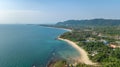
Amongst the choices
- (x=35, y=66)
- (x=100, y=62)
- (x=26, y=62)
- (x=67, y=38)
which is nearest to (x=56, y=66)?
(x=35, y=66)

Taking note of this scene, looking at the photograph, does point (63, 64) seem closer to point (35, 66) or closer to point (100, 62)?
point (35, 66)

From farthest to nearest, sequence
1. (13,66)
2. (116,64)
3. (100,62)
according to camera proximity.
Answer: (100,62) < (13,66) < (116,64)

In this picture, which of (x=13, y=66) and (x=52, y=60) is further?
(x=52, y=60)

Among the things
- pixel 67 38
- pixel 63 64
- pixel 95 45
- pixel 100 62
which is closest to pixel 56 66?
pixel 63 64

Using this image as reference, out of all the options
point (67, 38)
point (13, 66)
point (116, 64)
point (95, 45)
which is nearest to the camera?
point (116, 64)

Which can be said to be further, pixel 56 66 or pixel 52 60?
pixel 52 60

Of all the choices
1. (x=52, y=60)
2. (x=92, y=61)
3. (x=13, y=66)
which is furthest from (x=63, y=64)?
(x=13, y=66)

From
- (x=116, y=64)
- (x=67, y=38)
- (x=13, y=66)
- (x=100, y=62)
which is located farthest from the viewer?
(x=67, y=38)

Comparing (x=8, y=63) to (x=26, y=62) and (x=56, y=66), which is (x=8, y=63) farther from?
(x=56, y=66)

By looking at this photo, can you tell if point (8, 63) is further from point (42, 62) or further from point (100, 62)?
point (100, 62)
